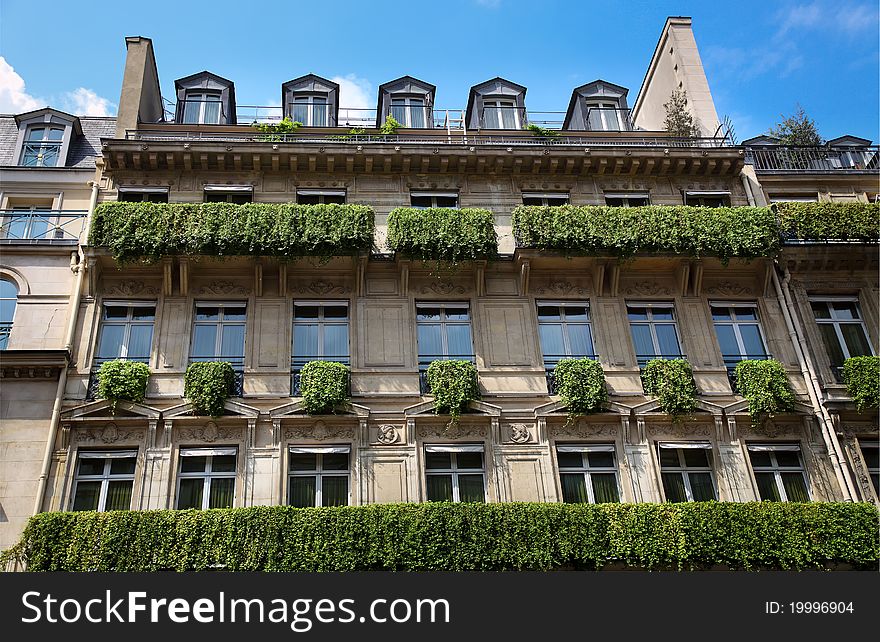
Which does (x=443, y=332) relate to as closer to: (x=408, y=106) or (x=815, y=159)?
(x=408, y=106)

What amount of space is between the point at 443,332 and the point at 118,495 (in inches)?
313

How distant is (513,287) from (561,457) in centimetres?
444

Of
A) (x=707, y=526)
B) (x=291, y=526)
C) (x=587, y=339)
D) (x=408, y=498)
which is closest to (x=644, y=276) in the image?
(x=587, y=339)

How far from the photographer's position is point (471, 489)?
53.9 ft

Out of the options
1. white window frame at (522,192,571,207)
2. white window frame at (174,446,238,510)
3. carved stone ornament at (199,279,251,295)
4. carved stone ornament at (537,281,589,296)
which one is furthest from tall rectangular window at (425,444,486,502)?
white window frame at (522,192,571,207)

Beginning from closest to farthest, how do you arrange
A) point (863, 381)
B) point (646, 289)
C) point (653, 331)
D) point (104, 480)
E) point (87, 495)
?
point (87, 495) < point (104, 480) < point (863, 381) < point (653, 331) < point (646, 289)

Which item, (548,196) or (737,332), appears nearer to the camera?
(737,332)

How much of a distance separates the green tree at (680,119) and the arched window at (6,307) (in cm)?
1828

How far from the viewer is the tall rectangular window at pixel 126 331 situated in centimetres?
1739

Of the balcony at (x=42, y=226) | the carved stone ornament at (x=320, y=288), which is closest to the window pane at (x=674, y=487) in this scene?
the carved stone ornament at (x=320, y=288)

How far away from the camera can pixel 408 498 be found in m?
15.9

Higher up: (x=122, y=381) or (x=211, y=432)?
(x=122, y=381)

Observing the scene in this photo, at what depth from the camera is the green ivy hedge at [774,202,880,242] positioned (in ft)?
63.5

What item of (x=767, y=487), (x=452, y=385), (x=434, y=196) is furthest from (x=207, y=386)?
Result: (x=767, y=487)
